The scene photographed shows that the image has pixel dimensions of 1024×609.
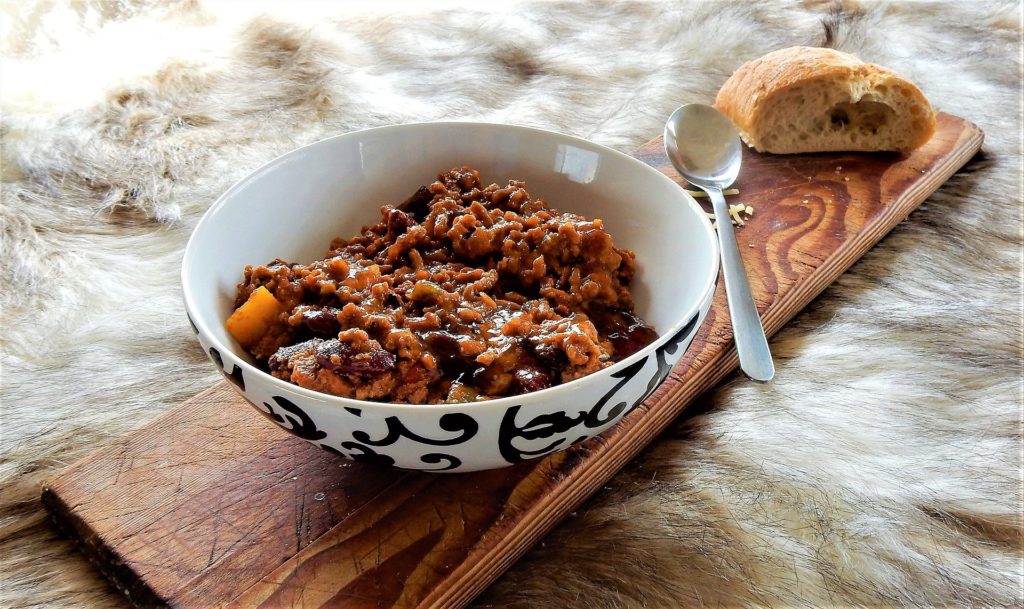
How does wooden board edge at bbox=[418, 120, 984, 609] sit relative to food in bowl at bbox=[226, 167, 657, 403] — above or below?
below

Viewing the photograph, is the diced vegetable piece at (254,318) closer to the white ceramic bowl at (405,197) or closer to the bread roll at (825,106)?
the white ceramic bowl at (405,197)

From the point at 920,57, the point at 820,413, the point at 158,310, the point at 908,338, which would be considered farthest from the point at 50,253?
the point at 920,57

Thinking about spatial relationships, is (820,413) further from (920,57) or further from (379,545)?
(920,57)

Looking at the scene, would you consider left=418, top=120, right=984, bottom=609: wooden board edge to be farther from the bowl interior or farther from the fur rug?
the bowl interior

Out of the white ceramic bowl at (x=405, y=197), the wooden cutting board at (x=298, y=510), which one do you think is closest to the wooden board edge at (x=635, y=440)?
the wooden cutting board at (x=298, y=510)

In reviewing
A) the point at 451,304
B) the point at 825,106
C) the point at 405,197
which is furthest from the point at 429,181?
the point at 825,106

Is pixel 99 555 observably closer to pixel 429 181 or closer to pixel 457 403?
pixel 457 403

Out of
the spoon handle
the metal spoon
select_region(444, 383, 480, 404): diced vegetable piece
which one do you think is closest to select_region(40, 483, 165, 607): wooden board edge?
select_region(444, 383, 480, 404): diced vegetable piece
